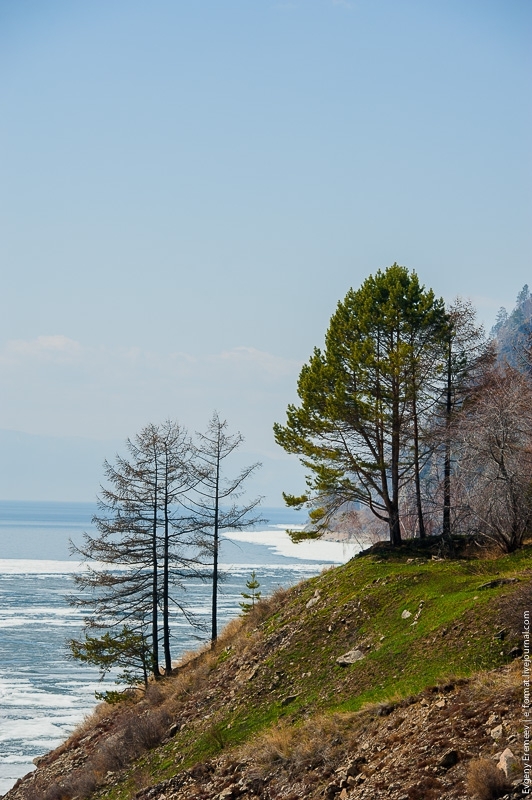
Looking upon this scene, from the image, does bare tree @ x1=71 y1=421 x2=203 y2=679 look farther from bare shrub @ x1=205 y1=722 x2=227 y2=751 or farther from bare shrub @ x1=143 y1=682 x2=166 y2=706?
bare shrub @ x1=205 y1=722 x2=227 y2=751

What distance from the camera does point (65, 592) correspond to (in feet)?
230

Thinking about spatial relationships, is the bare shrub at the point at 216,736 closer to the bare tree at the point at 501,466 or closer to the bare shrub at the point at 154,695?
the bare shrub at the point at 154,695

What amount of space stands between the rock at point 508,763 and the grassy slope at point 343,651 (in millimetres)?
3660

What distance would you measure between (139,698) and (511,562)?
1468 centimetres

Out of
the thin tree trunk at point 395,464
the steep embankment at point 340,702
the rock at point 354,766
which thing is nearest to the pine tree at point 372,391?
the thin tree trunk at point 395,464

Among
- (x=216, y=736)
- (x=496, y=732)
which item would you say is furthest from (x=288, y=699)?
(x=496, y=732)

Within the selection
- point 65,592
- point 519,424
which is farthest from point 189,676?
point 65,592

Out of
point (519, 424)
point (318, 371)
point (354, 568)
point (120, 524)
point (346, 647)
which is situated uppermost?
point (318, 371)

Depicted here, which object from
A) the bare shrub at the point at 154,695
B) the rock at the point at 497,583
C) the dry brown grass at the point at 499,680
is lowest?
the bare shrub at the point at 154,695

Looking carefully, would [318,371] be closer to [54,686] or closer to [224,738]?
[224,738]

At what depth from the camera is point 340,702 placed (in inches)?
649

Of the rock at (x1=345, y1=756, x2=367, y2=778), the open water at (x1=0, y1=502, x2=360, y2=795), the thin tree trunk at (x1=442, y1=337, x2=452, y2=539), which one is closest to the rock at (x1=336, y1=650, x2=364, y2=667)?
the rock at (x1=345, y1=756, x2=367, y2=778)

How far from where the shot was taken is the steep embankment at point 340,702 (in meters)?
11.9

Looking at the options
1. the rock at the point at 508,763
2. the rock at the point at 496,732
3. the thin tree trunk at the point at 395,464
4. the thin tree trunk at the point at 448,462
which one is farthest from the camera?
the thin tree trunk at the point at 395,464
